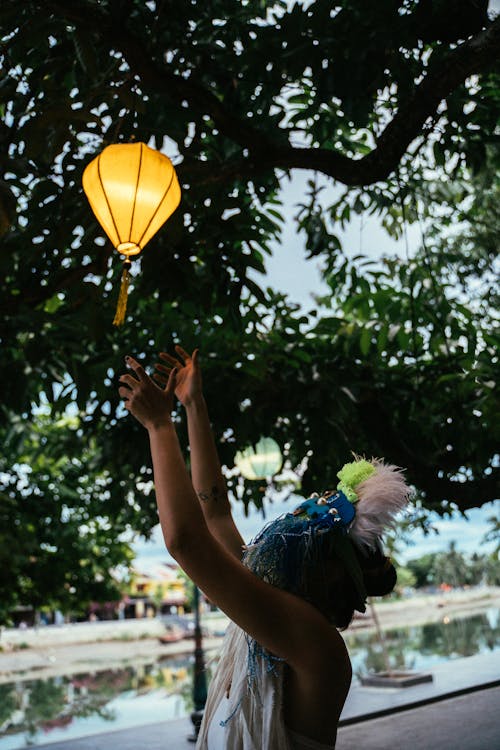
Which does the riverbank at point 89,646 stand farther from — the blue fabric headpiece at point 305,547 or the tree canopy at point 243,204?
the blue fabric headpiece at point 305,547

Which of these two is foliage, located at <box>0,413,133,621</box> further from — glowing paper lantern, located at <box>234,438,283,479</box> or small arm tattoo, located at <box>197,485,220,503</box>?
A: small arm tattoo, located at <box>197,485,220,503</box>

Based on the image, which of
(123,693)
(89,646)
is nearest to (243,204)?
(123,693)

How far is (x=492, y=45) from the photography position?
3.18 metres

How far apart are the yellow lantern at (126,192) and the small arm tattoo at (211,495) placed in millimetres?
1078

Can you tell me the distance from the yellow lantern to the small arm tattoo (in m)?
1.08

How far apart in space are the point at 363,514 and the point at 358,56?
9.23 ft

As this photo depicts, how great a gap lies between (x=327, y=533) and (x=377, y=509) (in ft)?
0.44

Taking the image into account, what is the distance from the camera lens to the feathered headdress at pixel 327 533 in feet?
5.51

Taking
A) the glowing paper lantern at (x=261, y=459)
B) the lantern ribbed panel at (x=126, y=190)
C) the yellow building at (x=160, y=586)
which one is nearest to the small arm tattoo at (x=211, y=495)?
the lantern ribbed panel at (x=126, y=190)

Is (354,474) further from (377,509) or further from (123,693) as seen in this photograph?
(123,693)

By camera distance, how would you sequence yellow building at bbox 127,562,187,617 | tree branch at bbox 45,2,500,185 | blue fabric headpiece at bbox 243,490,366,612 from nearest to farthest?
blue fabric headpiece at bbox 243,490,366,612 < tree branch at bbox 45,2,500,185 < yellow building at bbox 127,562,187,617

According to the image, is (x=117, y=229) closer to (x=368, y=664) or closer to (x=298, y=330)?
(x=298, y=330)

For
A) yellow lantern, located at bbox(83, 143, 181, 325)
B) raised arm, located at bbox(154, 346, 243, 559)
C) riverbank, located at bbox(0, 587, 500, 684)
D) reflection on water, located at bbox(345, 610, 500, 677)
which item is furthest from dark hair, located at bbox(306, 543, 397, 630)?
riverbank, located at bbox(0, 587, 500, 684)

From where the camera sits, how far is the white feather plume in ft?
5.63
